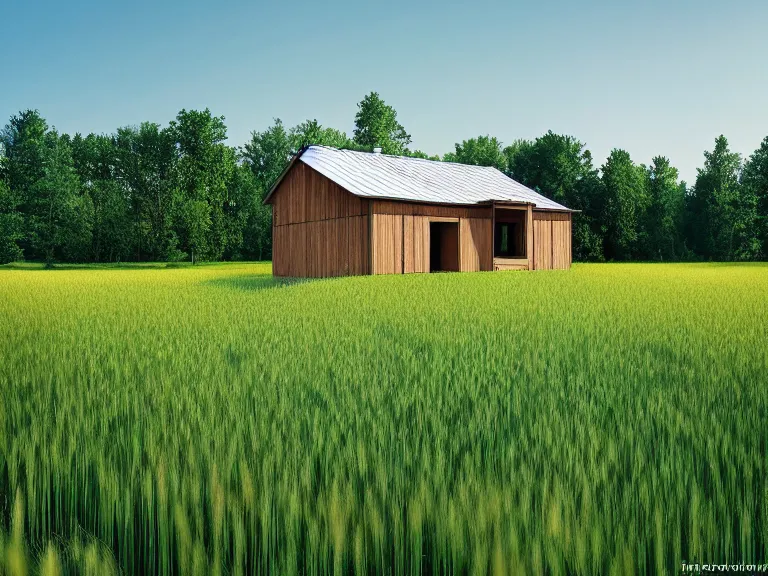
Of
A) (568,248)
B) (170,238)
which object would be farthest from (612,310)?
(170,238)

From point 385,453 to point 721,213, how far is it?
69.7 meters

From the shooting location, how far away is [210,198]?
63.5 m

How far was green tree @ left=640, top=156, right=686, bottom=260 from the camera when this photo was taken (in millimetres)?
62156

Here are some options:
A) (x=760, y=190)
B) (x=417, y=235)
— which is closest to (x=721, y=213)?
(x=760, y=190)

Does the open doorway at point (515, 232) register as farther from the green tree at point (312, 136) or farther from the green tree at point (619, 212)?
the green tree at point (312, 136)

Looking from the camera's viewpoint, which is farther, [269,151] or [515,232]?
[269,151]

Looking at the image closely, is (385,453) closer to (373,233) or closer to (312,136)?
(373,233)

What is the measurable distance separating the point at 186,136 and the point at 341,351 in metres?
63.6

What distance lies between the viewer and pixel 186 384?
5254 mm

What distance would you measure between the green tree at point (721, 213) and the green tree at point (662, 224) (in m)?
1.48

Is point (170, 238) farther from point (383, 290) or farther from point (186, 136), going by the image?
point (383, 290)

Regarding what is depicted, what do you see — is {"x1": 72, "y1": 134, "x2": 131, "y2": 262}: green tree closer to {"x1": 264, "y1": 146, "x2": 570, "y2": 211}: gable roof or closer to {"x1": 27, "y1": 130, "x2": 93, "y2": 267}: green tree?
{"x1": 27, "y1": 130, "x2": 93, "y2": 267}: green tree

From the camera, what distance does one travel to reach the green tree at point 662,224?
204 feet

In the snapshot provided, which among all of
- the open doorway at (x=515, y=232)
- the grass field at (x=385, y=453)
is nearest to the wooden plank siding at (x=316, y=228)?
the open doorway at (x=515, y=232)
